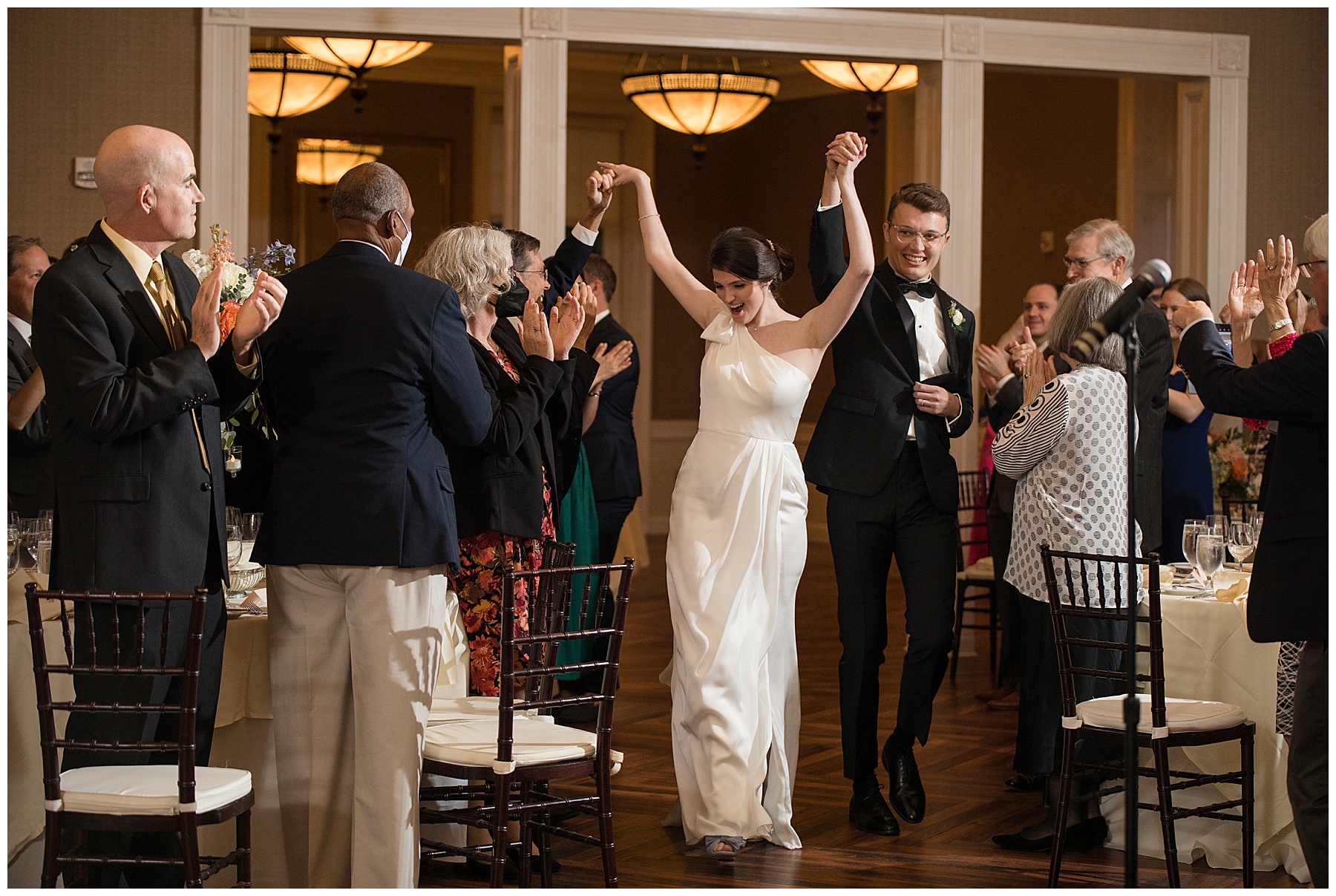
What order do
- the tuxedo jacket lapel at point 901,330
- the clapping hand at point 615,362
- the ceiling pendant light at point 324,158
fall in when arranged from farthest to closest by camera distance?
the ceiling pendant light at point 324,158
the clapping hand at point 615,362
the tuxedo jacket lapel at point 901,330

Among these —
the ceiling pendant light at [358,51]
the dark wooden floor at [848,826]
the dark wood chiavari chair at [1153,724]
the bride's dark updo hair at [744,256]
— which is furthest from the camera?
the ceiling pendant light at [358,51]

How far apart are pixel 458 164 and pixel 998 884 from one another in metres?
9.29

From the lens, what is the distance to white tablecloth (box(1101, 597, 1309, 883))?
3568 mm

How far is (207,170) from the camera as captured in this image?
20.2ft

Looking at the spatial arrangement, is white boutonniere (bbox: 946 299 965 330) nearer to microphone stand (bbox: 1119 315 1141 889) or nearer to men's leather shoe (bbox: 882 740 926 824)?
men's leather shoe (bbox: 882 740 926 824)

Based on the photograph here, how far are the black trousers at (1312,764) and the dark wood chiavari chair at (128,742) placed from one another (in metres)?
2.20

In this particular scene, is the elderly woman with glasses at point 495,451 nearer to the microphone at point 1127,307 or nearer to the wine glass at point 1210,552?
the microphone at point 1127,307

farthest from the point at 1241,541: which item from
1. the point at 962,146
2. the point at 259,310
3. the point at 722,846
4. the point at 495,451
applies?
the point at 962,146

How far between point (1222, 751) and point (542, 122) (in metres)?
4.21

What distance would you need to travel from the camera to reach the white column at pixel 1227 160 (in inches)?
280

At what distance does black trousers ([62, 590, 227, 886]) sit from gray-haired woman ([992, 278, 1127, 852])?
2.13m

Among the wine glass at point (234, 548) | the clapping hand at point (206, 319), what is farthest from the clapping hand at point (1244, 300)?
the wine glass at point (234, 548)

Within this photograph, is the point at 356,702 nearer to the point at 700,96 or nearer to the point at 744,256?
the point at 744,256

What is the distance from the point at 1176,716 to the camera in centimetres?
338
